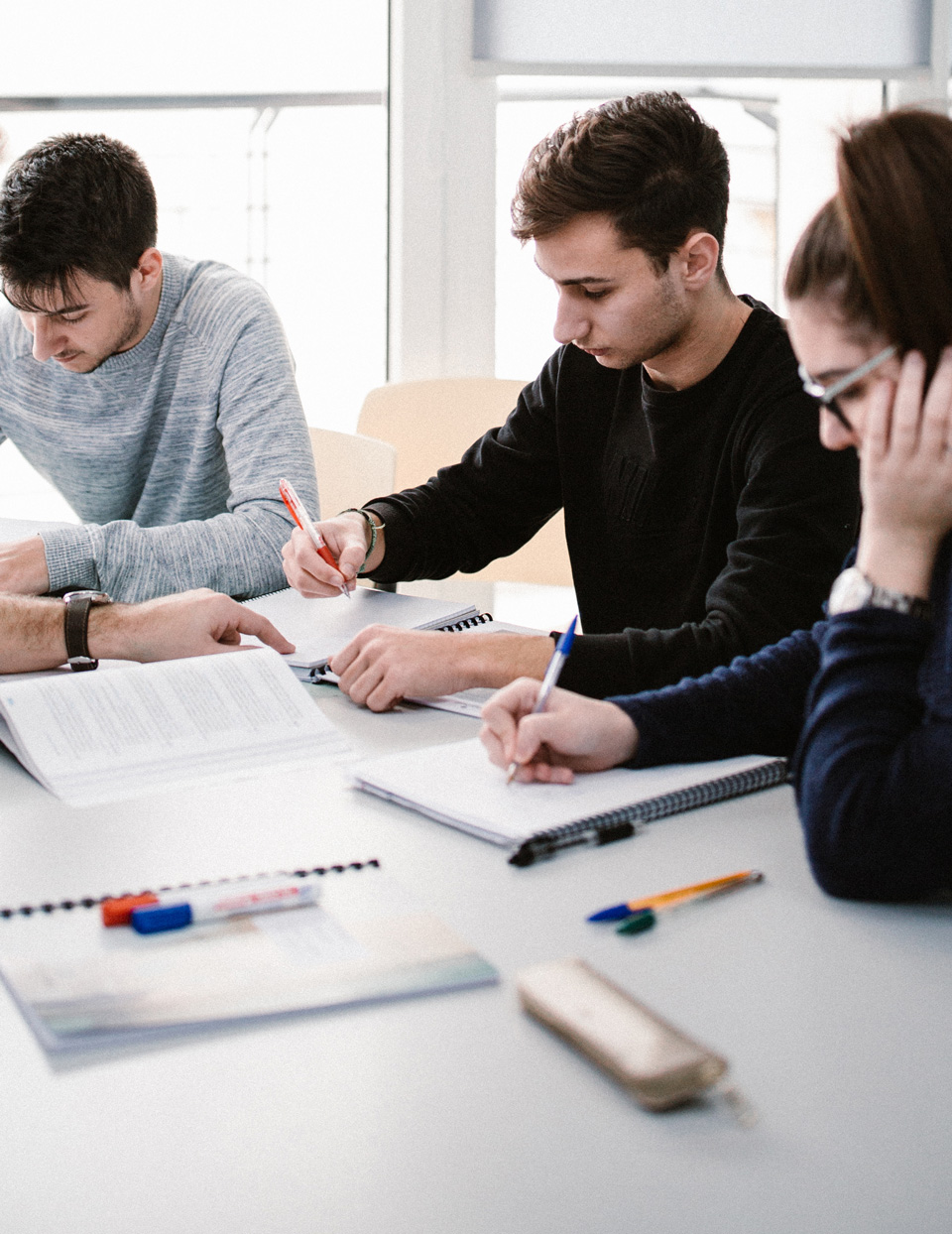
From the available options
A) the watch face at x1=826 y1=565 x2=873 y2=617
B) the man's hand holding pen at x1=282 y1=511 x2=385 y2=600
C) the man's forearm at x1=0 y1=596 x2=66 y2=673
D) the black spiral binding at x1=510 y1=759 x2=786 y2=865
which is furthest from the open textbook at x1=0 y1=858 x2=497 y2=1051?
the man's hand holding pen at x1=282 y1=511 x2=385 y2=600

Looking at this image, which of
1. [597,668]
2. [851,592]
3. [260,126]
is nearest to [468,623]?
[597,668]

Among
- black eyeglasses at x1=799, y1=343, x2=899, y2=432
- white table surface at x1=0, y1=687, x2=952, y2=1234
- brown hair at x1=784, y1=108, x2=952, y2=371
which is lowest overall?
white table surface at x1=0, y1=687, x2=952, y2=1234

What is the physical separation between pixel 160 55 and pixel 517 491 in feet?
5.45

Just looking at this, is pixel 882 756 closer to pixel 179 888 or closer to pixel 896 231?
pixel 896 231

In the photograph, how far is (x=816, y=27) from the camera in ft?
9.03

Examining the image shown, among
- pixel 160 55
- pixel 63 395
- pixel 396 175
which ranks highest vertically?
pixel 160 55

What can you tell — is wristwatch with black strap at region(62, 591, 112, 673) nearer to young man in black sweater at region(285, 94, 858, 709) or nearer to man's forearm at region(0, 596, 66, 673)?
man's forearm at region(0, 596, 66, 673)

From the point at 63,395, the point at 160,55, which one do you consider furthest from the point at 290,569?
the point at 160,55

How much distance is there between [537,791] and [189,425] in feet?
4.02

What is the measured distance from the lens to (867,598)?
0.88 meters

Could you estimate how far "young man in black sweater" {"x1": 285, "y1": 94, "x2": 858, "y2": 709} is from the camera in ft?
4.22

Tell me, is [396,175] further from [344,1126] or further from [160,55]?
[344,1126]

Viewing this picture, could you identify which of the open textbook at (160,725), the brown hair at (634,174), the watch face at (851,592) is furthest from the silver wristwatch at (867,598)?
the brown hair at (634,174)

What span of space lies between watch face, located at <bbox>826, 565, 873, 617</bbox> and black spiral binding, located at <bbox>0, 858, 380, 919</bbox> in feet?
1.25
